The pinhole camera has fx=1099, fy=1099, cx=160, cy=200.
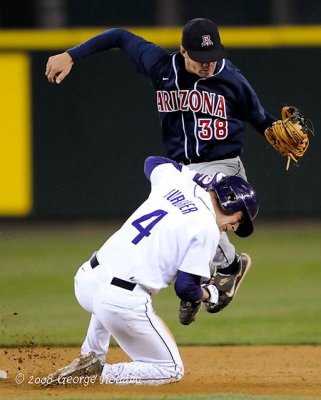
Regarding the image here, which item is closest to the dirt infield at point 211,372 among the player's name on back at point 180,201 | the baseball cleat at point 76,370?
the baseball cleat at point 76,370

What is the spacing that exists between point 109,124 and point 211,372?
6660 mm

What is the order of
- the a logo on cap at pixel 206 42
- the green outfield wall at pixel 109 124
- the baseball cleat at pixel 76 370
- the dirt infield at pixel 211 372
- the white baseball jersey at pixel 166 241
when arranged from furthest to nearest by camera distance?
1. the green outfield wall at pixel 109 124
2. the a logo on cap at pixel 206 42
3. the baseball cleat at pixel 76 370
4. the dirt infield at pixel 211 372
5. the white baseball jersey at pixel 166 241

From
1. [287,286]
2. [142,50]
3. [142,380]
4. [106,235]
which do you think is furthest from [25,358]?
[106,235]

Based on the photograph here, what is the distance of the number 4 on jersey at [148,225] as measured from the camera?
5.82 m

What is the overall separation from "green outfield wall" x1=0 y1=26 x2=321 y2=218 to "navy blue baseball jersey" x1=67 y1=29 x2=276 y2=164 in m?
6.05

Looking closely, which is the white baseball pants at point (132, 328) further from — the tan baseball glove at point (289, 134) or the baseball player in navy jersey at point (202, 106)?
the tan baseball glove at point (289, 134)

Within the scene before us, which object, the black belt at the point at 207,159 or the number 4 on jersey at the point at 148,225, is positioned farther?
the black belt at the point at 207,159

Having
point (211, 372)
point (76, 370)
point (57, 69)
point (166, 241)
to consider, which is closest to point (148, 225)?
point (166, 241)

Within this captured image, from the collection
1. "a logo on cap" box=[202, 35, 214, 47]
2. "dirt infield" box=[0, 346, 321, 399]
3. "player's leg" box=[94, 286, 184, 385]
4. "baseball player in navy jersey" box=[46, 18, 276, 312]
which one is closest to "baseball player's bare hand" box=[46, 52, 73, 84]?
"baseball player in navy jersey" box=[46, 18, 276, 312]

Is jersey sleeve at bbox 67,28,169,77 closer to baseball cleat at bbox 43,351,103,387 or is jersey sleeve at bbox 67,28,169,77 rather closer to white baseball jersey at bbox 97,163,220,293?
white baseball jersey at bbox 97,163,220,293

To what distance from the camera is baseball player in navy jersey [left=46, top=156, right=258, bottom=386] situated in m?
5.74

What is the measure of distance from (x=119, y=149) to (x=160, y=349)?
7.47 m

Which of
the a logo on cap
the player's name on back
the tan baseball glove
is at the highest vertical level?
the a logo on cap

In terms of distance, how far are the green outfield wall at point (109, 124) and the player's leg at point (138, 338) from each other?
7.08 m
